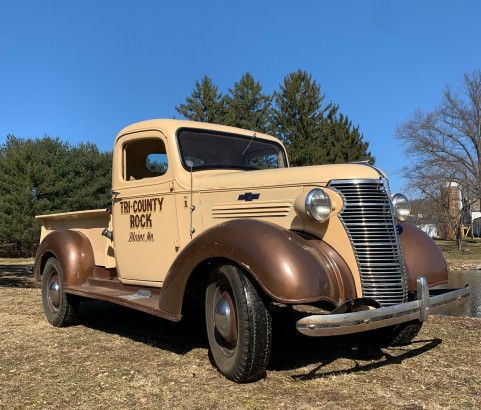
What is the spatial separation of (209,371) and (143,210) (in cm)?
184

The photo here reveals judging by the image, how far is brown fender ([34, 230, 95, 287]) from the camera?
5.51 meters

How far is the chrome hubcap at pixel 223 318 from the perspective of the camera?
11.7 feet

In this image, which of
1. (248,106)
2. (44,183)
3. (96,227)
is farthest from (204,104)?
(96,227)

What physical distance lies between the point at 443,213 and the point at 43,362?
26.8 meters

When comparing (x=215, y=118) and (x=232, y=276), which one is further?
(x=215, y=118)

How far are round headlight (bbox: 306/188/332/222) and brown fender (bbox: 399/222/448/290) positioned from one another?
0.92 metres

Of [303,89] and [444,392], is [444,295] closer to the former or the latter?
[444,392]

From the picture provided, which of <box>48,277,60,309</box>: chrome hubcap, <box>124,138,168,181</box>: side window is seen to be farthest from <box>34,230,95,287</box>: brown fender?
<box>124,138,168,181</box>: side window

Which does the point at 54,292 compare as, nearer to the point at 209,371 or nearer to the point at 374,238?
the point at 209,371

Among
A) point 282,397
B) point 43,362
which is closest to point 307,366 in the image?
point 282,397

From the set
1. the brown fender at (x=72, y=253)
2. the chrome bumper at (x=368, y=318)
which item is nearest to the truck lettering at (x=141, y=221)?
the brown fender at (x=72, y=253)

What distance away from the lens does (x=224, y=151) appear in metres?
5.02

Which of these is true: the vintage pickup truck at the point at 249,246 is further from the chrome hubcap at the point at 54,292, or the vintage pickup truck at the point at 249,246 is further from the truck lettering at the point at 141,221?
the chrome hubcap at the point at 54,292

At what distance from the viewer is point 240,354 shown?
11.1 feet
